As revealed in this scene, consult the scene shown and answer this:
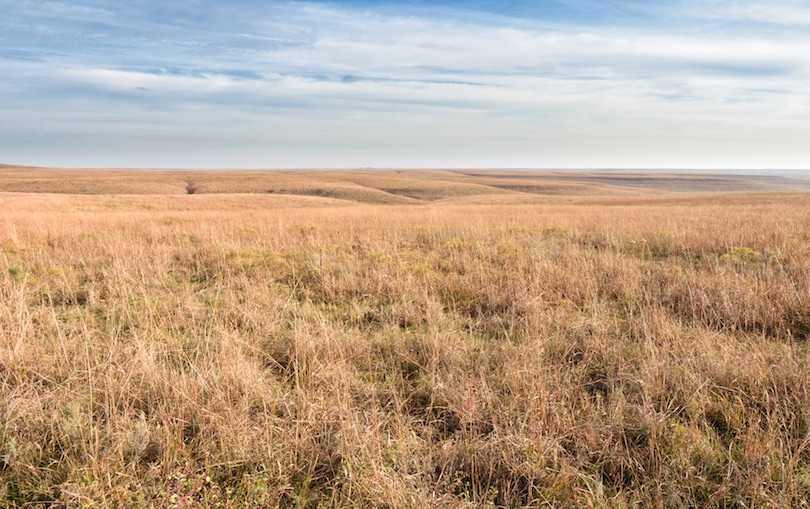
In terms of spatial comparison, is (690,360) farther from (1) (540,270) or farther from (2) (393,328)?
(1) (540,270)

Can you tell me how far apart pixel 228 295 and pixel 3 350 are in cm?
261

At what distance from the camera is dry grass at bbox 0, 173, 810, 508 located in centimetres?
241

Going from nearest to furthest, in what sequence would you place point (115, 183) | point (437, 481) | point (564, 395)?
point (437, 481) → point (564, 395) → point (115, 183)

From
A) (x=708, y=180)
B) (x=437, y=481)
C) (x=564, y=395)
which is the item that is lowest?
(x=437, y=481)

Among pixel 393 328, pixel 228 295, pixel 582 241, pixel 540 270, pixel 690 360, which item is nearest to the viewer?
pixel 690 360

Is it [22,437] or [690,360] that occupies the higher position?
[690,360]

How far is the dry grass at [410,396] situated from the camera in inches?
94.9

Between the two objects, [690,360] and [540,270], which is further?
[540,270]

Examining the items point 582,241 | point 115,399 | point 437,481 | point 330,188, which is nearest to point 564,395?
point 437,481

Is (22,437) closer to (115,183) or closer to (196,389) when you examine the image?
(196,389)

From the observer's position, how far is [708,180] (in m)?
152

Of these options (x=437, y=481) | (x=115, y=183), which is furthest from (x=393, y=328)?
(x=115, y=183)

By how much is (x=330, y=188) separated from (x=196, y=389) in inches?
2557

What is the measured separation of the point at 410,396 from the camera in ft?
11.0
